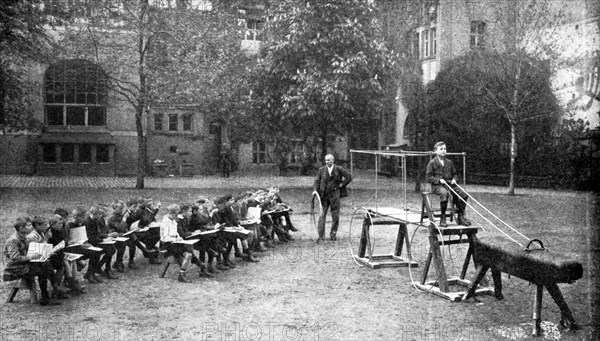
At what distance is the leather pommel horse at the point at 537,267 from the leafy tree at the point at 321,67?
15884 millimetres

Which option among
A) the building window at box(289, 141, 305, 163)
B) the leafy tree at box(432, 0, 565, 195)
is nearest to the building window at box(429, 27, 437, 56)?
the leafy tree at box(432, 0, 565, 195)

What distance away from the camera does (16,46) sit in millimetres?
21609

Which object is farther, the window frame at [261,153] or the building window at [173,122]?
the window frame at [261,153]

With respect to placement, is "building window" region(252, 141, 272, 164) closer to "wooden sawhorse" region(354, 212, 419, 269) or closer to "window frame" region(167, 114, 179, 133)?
"window frame" region(167, 114, 179, 133)

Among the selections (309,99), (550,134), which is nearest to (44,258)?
(309,99)

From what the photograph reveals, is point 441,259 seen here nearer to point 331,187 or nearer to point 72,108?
point 331,187

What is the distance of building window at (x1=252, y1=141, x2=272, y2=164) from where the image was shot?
40.6 m

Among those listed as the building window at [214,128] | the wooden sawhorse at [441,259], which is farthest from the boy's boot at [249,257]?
the building window at [214,128]

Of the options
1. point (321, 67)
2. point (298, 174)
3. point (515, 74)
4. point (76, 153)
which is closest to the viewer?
point (321, 67)

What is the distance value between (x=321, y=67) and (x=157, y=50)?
25.2 feet

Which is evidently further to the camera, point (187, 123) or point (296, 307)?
point (187, 123)

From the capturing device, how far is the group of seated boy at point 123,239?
352 inches

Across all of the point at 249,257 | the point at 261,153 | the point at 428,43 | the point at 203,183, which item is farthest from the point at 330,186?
the point at 261,153

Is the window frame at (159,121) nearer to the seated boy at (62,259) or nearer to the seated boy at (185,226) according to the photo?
the seated boy at (185,226)
